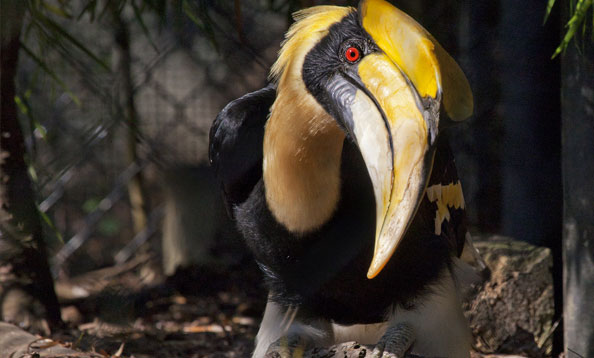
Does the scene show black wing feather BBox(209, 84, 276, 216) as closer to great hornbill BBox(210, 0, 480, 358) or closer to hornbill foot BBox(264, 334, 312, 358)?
great hornbill BBox(210, 0, 480, 358)

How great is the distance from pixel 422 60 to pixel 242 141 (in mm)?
495

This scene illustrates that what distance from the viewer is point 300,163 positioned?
1240 millimetres

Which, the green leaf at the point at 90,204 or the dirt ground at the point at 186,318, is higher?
the green leaf at the point at 90,204

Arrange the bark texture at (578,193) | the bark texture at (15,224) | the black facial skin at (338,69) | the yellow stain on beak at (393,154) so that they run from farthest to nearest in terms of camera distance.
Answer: the bark texture at (15,224) < the bark texture at (578,193) < the black facial skin at (338,69) < the yellow stain on beak at (393,154)

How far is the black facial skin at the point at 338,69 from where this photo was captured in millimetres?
1087

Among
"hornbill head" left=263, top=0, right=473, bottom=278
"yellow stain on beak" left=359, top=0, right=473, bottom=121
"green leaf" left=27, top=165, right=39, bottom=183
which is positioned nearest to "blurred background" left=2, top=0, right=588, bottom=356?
"green leaf" left=27, top=165, right=39, bottom=183

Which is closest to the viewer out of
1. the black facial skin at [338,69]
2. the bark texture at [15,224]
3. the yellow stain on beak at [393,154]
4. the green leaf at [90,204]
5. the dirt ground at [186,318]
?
the yellow stain on beak at [393,154]

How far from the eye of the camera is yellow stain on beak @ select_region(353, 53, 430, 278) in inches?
36.4

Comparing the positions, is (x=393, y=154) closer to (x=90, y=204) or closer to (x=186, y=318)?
(x=186, y=318)

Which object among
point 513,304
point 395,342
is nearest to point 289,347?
point 395,342

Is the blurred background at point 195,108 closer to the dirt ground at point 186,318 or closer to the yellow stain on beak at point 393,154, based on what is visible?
the dirt ground at point 186,318

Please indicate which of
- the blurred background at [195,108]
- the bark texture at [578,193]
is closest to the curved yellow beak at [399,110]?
the blurred background at [195,108]

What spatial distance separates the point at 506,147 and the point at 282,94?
0.67 metres

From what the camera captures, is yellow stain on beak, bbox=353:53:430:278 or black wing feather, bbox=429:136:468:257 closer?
yellow stain on beak, bbox=353:53:430:278
